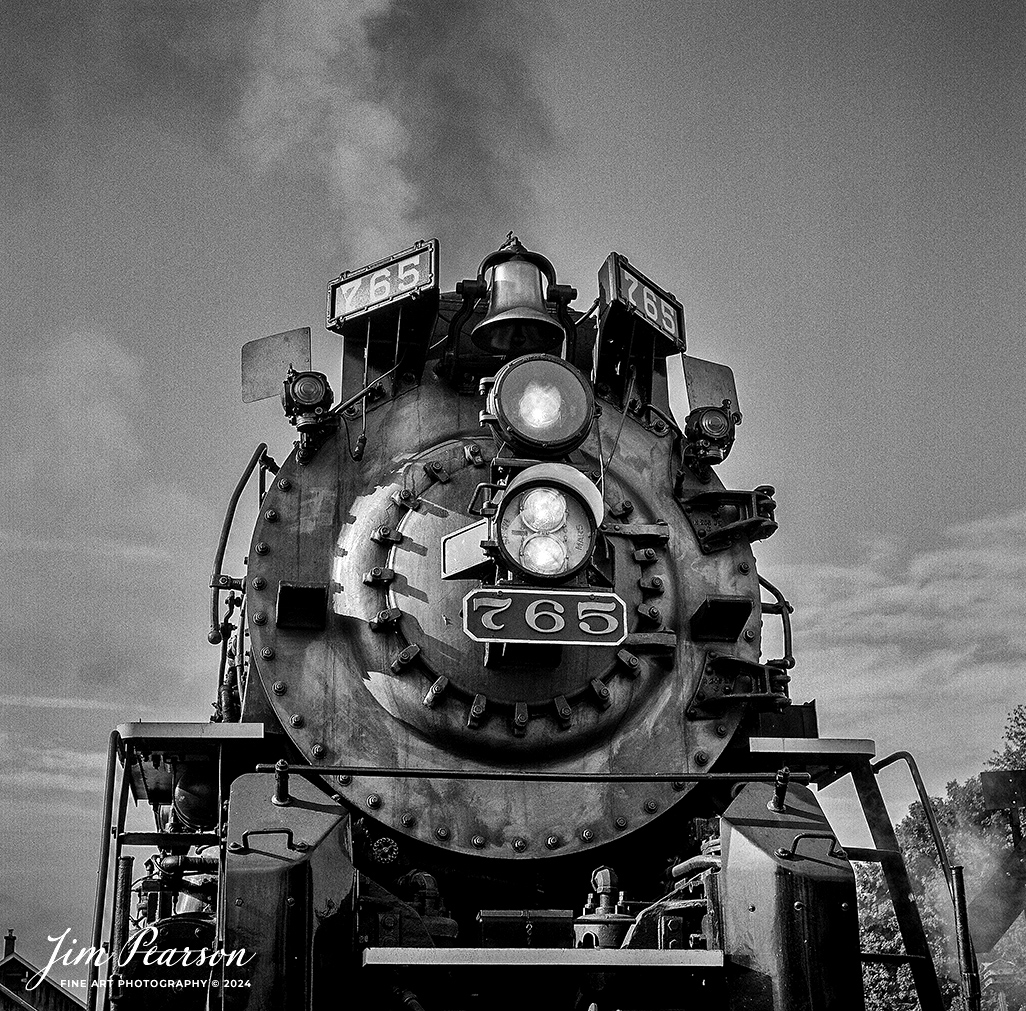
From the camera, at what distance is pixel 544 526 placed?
15.8ft

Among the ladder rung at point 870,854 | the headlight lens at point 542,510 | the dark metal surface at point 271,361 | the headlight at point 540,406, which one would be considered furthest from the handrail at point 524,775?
the dark metal surface at point 271,361

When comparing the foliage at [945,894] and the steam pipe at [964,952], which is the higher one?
the foliage at [945,894]

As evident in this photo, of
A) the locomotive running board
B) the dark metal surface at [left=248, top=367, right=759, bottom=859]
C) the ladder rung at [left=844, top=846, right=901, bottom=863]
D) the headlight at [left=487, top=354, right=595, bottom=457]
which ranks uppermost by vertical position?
the headlight at [left=487, top=354, right=595, bottom=457]

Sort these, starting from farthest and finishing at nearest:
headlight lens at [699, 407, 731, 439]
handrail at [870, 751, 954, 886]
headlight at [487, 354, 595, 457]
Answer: headlight lens at [699, 407, 731, 439], headlight at [487, 354, 595, 457], handrail at [870, 751, 954, 886]

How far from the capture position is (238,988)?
151 inches

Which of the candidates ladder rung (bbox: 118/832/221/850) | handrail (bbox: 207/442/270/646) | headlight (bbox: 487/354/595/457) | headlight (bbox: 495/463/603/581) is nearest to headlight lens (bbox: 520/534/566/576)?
headlight (bbox: 495/463/603/581)

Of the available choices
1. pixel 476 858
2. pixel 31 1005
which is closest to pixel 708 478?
pixel 476 858

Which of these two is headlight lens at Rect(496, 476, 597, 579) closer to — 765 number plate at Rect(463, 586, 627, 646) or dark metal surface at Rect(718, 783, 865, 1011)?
765 number plate at Rect(463, 586, 627, 646)

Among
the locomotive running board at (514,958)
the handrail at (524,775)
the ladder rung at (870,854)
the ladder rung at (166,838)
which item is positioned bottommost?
the locomotive running board at (514,958)

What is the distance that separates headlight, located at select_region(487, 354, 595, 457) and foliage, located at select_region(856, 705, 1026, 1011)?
28.7 feet

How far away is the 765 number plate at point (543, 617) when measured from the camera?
4.74m

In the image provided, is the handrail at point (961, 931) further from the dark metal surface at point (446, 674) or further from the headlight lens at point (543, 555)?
the headlight lens at point (543, 555)

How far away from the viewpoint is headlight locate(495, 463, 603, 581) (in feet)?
15.6

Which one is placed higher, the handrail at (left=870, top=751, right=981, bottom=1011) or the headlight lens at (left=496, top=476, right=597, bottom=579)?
the headlight lens at (left=496, top=476, right=597, bottom=579)
